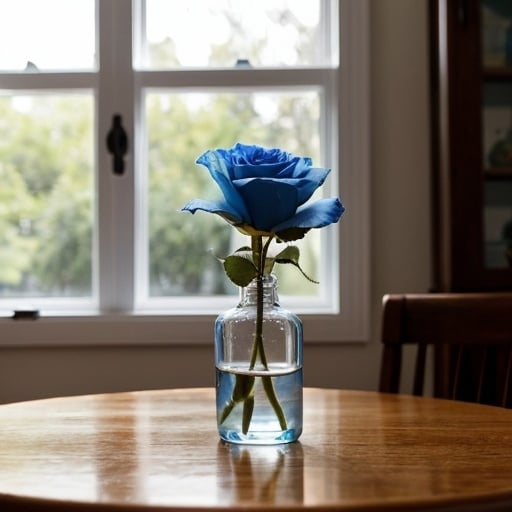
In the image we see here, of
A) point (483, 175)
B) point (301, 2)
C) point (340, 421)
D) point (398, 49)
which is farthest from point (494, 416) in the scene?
point (301, 2)

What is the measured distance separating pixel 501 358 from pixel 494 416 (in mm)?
319

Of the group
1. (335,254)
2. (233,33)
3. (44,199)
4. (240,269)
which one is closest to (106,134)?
(44,199)

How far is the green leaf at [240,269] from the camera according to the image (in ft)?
3.45

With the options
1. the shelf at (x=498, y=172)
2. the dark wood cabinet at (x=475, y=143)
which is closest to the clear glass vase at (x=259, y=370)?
the dark wood cabinet at (x=475, y=143)

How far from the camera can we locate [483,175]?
2.14m

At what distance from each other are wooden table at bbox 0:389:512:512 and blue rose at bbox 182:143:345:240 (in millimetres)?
262

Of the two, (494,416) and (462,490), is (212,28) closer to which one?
(494,416)

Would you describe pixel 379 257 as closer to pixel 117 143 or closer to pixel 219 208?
pixel 117 143

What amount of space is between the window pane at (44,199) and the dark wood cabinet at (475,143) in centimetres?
100

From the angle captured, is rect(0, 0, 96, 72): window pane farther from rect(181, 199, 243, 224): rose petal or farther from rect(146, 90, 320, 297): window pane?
rect(181, 199, 243, 224): rose petal

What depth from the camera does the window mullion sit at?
2406 mm

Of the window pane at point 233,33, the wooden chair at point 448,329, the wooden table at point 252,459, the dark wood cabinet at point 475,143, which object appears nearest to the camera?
the wooden table at point 252,459

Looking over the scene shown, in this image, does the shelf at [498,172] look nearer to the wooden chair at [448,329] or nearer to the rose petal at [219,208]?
the wooden chair at [448,329]

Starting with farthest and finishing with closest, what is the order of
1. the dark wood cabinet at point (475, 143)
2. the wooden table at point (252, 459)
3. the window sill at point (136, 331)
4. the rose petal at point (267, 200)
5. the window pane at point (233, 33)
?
the window pane at point (233, 33) < the window sill at point (136, 331) < the dark wood cabinet at point (475, 143) < the rose petal at point (267, 200) < the wooden table at point (252, 459)
